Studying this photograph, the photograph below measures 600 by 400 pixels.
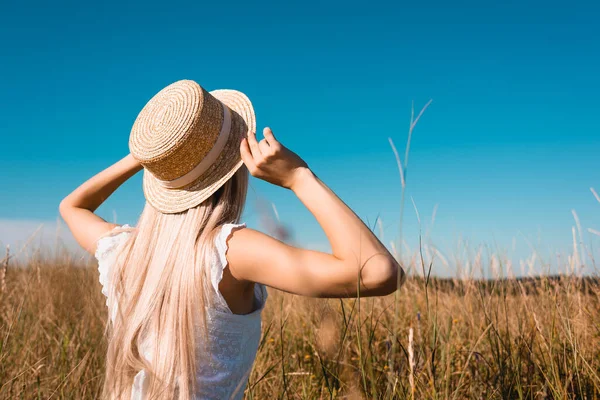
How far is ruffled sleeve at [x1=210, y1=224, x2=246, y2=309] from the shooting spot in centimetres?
172

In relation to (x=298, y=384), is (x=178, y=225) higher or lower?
higher

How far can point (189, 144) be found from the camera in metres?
1.93

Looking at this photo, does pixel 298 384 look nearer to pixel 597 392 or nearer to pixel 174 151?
pixel 597 392

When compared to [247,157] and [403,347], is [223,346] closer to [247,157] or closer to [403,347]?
[247,157]

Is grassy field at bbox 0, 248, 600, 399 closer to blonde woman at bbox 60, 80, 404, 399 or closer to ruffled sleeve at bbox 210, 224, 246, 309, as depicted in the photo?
blonde woman at bbox 60, 80, 404, 399

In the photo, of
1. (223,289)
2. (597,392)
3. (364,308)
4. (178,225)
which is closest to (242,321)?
(223,289)

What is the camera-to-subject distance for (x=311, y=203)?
1584 millimetres

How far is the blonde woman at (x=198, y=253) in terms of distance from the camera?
5.30ft

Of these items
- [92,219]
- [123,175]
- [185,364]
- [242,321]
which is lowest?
[185,364]

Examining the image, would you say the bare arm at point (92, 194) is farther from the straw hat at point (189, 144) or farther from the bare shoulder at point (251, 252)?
the bare shoulder at point (251, 252)

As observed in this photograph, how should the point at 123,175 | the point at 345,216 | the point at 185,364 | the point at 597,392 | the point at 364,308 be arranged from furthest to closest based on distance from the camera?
the point at 364,308
the point at 123,175
the point at 597,392
the point at 185,364
the point at 345,216

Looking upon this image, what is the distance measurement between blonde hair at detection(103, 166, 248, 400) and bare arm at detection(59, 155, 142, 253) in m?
0.62

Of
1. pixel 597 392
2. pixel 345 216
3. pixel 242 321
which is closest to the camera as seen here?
pixel 345 216

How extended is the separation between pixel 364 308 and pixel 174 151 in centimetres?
278
